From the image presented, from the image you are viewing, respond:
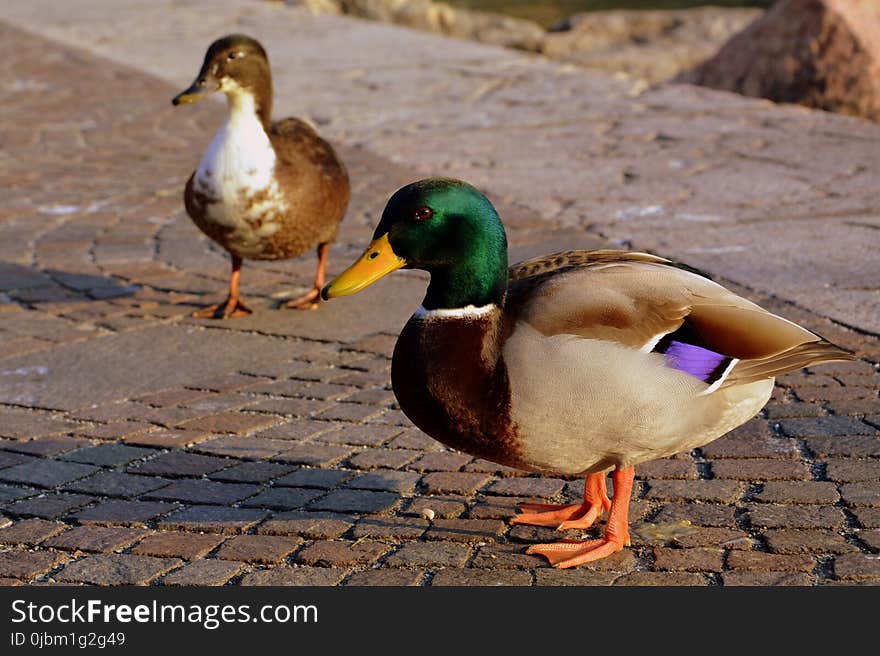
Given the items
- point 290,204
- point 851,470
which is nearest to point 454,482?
point 851,470

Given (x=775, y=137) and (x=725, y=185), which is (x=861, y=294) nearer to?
(x=725, y=185)

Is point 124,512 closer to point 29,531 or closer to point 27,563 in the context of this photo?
point 29,531

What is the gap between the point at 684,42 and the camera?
13.8 metres

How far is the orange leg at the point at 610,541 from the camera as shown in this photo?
3.06 m

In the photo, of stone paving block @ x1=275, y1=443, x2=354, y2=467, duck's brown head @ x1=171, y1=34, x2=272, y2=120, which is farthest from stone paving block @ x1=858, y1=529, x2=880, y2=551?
duck's brown head @ x1=171, y1=34, x2=272, y2=120

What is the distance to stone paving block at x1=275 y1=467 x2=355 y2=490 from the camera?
3.57 m

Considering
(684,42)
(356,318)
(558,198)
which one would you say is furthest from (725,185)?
(684,42)

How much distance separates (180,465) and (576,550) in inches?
Result: 50.6

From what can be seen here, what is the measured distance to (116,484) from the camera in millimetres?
3586

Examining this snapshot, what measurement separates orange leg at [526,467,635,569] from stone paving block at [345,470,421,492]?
559 millimetres

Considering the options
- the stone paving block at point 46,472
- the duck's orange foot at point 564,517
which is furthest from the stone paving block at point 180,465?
the duck's orange foot at point 564,517

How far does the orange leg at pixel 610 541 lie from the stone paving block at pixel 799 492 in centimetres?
48

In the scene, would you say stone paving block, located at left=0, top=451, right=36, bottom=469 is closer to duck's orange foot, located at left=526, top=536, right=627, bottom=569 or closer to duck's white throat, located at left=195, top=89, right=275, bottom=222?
duck's white throat, located at left=195, top=89, right=275, bottom=222

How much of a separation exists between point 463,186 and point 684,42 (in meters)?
11.6
